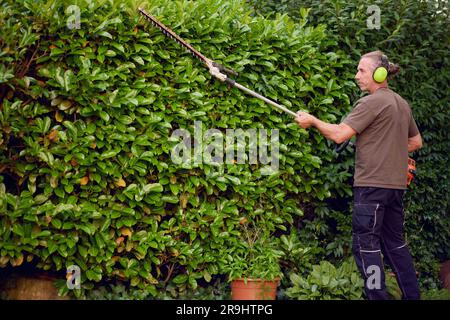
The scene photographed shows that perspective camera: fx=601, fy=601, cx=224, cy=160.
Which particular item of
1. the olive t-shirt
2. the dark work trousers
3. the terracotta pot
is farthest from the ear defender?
the terracotta pot

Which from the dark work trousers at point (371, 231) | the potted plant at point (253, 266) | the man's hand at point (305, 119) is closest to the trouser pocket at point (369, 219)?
the dark work trousers at point (371, 231)

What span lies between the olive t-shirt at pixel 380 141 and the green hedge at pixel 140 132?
1057 mm

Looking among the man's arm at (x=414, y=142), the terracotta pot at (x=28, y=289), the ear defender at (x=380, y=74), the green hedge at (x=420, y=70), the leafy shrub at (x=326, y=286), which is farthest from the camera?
the green hedge at (x=420, y=70)

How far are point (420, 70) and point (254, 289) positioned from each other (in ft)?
9.96

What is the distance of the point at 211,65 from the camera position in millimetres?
5332

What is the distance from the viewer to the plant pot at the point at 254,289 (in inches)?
212

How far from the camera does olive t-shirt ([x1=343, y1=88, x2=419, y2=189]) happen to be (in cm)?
489

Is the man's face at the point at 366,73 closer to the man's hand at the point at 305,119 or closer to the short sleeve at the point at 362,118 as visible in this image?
the short sleeve at the point at 362,118

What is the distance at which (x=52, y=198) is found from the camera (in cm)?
497

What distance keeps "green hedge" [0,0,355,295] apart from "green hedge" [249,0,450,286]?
0.35 metres

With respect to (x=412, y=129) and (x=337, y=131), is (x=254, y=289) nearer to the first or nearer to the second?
(x=337, y=131)

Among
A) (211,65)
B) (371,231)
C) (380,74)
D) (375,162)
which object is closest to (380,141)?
(375,162)

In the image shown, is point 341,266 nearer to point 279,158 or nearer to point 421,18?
point 279,158
